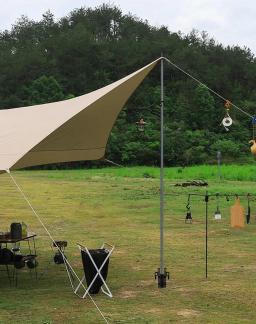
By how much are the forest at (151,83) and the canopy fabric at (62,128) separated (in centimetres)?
2829

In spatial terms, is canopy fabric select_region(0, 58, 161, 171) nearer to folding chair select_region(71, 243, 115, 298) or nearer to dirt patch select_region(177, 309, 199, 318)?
folding chair select_region(71, 243, 115, 298)

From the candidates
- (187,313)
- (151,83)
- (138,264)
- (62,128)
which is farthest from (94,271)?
(151,83)

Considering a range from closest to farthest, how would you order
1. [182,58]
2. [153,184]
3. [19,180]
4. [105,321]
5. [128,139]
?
[105,321], [153,184], [19,180], [128,139], [182,58]

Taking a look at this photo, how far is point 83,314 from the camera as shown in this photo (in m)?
5.80

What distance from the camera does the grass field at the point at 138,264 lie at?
19.3 feet

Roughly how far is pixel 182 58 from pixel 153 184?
96.1ft

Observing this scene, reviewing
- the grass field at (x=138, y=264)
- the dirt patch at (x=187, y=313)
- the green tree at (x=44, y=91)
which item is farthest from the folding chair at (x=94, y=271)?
the green tree at (x=44, y=91)

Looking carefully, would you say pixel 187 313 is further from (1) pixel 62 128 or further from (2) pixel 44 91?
(2) pixel 44 91

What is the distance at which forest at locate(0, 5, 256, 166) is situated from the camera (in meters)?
37.3

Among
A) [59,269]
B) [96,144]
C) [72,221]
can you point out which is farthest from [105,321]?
[72,221]

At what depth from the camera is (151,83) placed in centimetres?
4669

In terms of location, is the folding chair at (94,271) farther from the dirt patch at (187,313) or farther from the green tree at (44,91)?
the green tree at (44,91)

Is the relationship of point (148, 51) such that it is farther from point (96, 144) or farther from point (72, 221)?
point (96, 144)

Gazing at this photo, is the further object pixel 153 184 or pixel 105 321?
pixel 153 184
